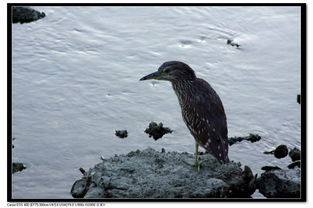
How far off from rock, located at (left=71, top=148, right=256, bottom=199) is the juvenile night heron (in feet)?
0.86

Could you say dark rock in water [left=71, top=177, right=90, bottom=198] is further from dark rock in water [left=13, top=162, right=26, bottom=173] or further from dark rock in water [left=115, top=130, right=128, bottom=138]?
dark rock in water [left=115, top=130, right=128, bottom=138]

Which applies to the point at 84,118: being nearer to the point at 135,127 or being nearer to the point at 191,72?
the point at 135,127

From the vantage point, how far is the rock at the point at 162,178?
8.32 m

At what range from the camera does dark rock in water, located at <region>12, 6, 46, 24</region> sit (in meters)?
12.3

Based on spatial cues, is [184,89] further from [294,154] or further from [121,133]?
[294,154]

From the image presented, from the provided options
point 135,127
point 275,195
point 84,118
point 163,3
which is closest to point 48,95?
point 84,118

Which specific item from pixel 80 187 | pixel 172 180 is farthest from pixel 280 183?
pixel 80 187

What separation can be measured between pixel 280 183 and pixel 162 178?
1.39 meters

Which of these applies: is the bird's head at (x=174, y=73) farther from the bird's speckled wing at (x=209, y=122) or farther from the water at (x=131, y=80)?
the water at (x=131, y=80)

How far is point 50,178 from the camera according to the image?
8992 mm

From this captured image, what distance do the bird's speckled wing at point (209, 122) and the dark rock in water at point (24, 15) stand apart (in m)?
4.51

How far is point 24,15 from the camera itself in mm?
12391

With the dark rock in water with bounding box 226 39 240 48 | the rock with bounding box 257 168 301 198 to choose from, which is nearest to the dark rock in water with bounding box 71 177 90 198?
the rock with bounding box 257 168 301 198

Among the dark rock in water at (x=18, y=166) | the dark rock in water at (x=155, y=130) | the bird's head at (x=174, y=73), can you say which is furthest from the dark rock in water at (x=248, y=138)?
the dark rock in water at (x=18, y=166)
